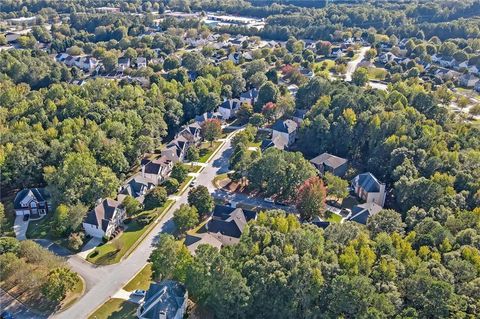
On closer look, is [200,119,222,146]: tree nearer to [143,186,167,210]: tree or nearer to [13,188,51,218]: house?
[143,186,167,210]: tree

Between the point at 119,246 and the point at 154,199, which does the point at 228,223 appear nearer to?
the point at 154,199

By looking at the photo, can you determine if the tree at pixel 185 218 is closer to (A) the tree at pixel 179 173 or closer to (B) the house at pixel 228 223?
(B) the house at pixel 228 223

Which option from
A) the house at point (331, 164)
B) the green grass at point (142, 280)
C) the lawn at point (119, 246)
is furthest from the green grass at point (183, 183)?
the house at point (331, 164)

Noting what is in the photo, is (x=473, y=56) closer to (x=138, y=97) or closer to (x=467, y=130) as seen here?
(x=467, y=130)

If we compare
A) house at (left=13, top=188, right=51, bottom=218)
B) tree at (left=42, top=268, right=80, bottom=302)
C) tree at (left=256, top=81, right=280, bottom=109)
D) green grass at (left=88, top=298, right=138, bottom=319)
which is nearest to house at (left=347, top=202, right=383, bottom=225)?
green grass at (left=88, top=298, right=138, bottom=319)

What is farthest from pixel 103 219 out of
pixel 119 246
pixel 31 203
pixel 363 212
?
pixel 363 212

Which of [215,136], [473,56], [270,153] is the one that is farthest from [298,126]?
[473,56]
